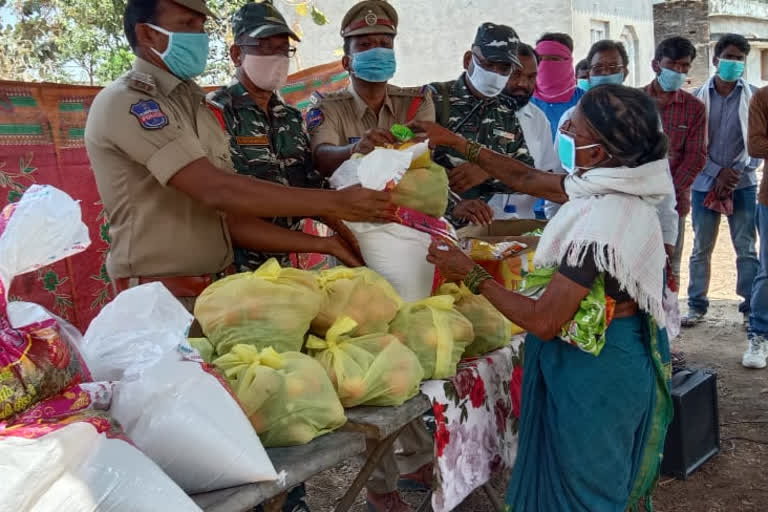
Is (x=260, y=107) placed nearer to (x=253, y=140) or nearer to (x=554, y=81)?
(x=253, y=140)

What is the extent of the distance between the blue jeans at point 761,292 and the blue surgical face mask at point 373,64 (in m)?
3.24

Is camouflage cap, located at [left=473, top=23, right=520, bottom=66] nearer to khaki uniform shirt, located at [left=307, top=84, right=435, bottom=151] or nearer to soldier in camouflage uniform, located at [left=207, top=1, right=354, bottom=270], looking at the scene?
khaki uniform shirt, located at [left=307, top=84, right=435, bottom=151]

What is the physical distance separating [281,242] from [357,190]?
403mm

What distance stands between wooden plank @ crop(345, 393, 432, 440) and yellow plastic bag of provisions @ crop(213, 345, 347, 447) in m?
0.06

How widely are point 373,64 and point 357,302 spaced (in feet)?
5.01

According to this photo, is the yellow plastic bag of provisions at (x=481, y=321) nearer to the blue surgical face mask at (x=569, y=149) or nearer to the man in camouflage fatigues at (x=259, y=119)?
the blue surgical face mask at (x=569, y=149)

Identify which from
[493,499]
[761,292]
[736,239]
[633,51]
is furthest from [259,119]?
[633,51]

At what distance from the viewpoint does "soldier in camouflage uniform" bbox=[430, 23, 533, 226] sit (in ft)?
11.8

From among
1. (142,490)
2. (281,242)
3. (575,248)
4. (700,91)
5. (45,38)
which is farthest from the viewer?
(45,38)

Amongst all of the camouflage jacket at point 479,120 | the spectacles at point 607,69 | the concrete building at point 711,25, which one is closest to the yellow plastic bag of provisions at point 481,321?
the camouflage jacket at point 479,120

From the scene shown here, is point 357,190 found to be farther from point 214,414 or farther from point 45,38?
point 45,38

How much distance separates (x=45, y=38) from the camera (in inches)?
469

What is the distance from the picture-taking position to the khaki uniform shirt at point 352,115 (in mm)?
3305

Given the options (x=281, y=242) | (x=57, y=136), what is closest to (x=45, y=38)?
(x=57, y=136)
